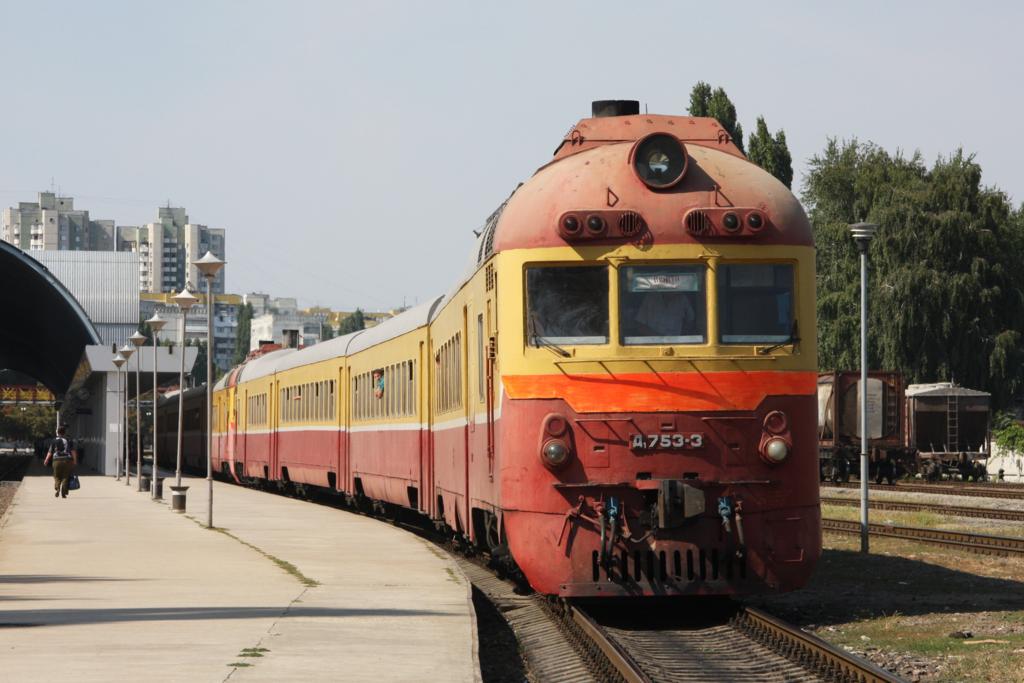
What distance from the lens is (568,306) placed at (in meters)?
13.2

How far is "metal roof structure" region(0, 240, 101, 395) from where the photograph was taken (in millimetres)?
62781

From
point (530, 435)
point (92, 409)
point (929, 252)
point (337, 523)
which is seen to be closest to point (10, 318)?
point (92, 409)

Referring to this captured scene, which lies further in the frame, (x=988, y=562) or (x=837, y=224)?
(x=837, y=224)

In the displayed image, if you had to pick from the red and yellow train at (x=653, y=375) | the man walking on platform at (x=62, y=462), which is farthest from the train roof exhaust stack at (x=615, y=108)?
the man walking on platform at (x=62, y=462)

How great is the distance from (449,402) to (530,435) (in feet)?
17.6

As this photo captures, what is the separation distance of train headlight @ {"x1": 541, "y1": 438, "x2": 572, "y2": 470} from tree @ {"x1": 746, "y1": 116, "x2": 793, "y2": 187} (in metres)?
54.0

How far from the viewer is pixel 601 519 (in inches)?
497

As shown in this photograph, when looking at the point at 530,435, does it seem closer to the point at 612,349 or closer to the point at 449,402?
the point at 612,349

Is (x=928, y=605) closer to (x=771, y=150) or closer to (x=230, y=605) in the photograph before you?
(x=230, y=605)

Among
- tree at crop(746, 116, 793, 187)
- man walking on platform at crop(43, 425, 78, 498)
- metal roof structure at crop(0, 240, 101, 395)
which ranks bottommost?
man walking on platform at crop(43, 425, 78, 498)

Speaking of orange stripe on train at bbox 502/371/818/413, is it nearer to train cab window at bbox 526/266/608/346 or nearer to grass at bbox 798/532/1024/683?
train cab window at bbox 526/266/608/346

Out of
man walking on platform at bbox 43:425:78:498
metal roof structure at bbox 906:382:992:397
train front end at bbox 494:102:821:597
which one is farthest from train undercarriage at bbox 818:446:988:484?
train front end at bbox 494:102:821:597

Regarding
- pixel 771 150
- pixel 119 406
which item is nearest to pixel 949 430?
pixel 771 150

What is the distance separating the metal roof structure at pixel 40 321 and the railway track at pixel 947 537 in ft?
138
